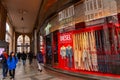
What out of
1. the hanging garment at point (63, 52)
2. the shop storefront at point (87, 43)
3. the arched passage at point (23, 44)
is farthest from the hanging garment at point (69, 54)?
the arched passage at point (23, 44)

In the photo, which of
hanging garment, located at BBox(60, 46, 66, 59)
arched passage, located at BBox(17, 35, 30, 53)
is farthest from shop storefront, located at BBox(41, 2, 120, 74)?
arched passage, located at BBox(17, 35, 30, 53)

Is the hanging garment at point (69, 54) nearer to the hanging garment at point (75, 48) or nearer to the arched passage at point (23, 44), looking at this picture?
the hanging garment at point (75, 48)

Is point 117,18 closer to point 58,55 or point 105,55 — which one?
point 105,55

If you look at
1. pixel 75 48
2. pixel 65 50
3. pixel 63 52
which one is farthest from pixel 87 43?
pixel 63 52

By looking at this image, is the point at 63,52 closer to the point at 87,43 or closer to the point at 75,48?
the point at 75,48

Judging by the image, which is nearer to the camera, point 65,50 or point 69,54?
point 69,54

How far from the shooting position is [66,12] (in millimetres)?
9844

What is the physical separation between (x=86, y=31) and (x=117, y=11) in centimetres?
209

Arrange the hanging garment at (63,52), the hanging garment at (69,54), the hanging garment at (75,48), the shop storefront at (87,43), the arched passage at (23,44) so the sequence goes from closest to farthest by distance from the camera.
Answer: the shop storefront at (87,43) < the hanging garment at (75,48) < the hanging garment at (69,54) < the hanging garment at (63,52) < the arched passage at (23,44)

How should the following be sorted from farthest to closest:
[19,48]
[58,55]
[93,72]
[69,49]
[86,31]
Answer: [19,48]
[58,55]
[69,49]
[86,31]
[93,72]

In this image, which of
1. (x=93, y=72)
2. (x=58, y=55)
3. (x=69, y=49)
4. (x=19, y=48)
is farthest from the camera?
(x=19, y=48)

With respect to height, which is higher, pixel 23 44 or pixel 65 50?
pixel 23 44

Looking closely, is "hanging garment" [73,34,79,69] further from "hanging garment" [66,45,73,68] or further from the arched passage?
the arched passage

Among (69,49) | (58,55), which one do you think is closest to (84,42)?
(69,49)
